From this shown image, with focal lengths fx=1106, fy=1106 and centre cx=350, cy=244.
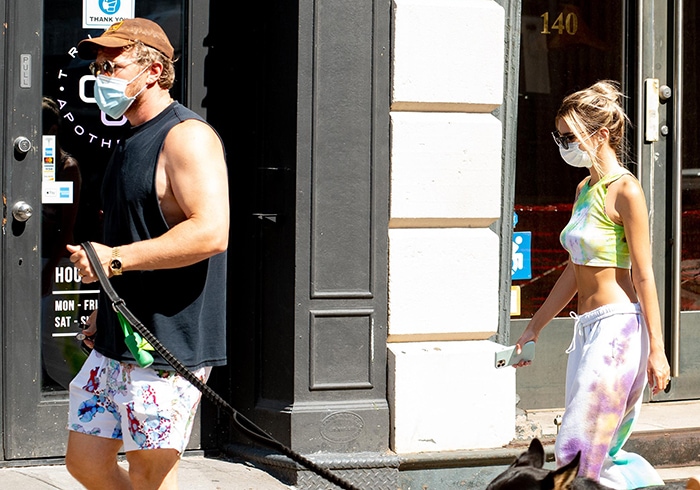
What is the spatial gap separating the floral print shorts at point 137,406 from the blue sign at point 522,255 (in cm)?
363

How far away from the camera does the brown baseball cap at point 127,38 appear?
3.68 metres

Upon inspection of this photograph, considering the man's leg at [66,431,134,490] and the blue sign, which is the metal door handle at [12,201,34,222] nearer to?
the man's leg at [66,431,134,490]

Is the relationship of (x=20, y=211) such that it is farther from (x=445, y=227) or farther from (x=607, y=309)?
(x=607, y=309)

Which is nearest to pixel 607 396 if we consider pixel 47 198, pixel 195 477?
pixel 195 477

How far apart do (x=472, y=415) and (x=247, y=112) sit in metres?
2.04

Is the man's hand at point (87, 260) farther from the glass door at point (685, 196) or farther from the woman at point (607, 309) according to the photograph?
the glass door at point (685, 196)

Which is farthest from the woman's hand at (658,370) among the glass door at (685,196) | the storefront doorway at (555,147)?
the glass door at (685,196)

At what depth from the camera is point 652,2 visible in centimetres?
708

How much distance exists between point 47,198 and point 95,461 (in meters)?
2.37

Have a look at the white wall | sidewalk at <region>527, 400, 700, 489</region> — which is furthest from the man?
sidewalk at <region>527, 400, 700, 489</region>

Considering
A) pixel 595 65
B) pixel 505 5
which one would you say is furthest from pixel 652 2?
pixel 505 5

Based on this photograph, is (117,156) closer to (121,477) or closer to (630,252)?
(121,477)

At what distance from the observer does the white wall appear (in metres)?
5.85

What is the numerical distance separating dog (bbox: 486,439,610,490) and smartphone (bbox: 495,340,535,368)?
1.01m
